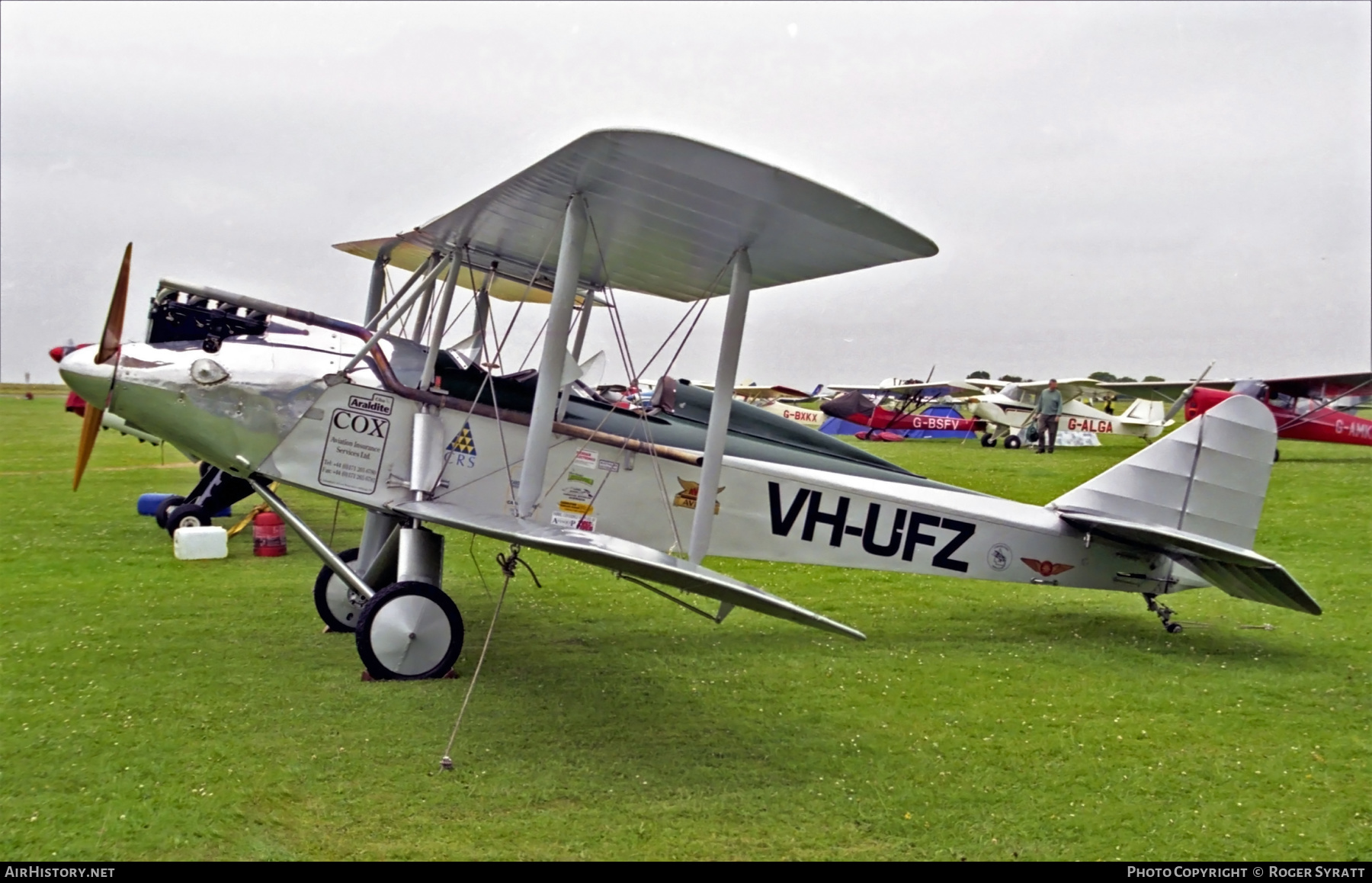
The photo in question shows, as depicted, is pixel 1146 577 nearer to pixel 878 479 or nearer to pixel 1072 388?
pixel 878 479

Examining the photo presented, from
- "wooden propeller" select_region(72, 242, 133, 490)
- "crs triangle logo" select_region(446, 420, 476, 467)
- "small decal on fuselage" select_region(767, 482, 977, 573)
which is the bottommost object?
"small decal on fuselage" select_region(767, 482, 977, 573)

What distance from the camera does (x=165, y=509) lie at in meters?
9.39

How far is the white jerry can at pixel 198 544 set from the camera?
7.90 meters

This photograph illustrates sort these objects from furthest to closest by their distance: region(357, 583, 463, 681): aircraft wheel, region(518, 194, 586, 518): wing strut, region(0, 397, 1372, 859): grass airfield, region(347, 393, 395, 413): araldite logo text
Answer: region(347, 393, 395, 413): araldite logo text, region(357, 583, 463, 681): aircraft wheel, region(518, 194, 586, 518): wing strut, region(0, 397, 1372, 859): grass airfield

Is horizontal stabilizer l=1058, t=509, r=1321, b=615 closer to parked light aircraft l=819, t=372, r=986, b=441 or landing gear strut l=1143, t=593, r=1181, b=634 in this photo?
landing gear strut l=1143, t=593, r=1181, b=634

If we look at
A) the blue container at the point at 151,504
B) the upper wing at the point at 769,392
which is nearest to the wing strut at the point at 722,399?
the blue container at the point at 151,504

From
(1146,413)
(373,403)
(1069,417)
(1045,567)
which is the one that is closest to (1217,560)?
(1045,567)

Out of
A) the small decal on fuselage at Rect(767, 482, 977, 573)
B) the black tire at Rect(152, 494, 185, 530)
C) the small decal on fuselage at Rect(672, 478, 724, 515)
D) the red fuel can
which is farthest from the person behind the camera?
the black tire at Rect(152, 494, 185, 530)

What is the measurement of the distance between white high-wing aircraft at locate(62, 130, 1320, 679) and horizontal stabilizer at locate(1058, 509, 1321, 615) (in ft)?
0.06

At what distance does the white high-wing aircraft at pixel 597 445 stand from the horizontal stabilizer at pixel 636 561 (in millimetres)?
22

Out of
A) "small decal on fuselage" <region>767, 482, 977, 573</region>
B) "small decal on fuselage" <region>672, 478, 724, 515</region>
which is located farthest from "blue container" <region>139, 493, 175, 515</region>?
"small decal on fuselage" <region>767, 482, 977, 573</region>

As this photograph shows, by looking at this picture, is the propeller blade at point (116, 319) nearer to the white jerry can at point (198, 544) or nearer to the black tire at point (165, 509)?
the white jerry can at point (198, 544)

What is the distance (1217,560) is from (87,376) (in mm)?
6418

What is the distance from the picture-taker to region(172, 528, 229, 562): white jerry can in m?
7.90
